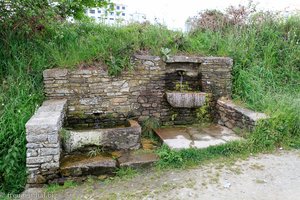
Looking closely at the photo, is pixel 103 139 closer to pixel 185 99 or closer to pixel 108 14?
pixel 185 99

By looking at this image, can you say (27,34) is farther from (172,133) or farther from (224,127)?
(224,127)

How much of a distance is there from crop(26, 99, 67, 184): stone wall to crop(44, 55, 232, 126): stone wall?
137cm

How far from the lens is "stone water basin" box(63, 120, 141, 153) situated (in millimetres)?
3993

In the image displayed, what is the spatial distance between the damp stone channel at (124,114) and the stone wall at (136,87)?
15 millimetres

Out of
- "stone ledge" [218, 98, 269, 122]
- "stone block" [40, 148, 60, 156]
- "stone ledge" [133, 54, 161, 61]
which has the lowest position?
"stone block" [40, 148, 60, 156]

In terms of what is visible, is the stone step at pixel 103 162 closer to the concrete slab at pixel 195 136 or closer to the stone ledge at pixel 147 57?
the concrete slab at pixel 195 136

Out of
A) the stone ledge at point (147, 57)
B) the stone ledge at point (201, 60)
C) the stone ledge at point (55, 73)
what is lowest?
the stone ledge at point (55, 73)

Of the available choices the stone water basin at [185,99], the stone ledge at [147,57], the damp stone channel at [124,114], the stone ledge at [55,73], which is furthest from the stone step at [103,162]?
the stone ledge at [147,57]

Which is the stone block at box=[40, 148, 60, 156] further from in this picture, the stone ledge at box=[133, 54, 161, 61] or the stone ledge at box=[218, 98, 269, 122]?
the stone ledge at box=[218, 98, 269, 122]

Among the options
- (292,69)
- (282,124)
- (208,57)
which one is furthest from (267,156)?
(292,69)

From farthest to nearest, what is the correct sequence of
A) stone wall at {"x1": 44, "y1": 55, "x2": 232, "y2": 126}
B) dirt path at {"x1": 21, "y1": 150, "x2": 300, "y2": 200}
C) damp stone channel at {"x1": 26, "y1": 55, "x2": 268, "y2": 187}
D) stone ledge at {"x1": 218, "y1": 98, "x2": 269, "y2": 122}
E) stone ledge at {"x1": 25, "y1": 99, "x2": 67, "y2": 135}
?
1. stone wall at {"x1": 44, "y1": 55, "x2": 232, "y2": 126}
2. stone ledge at {"x1": 218, "y1": 98, "x2": 269, "y2": 122}
3. damp stone channel at {"x1": 26, "y1": 55, "x2": 268, "y2": 187}
4. stone ledge at {"x1": 25, "y1": 99, "x2": 67, "y2": 135}
5. dirt path at {"x1": 21, "y1": 150, "x2": 300, "y2": 200}

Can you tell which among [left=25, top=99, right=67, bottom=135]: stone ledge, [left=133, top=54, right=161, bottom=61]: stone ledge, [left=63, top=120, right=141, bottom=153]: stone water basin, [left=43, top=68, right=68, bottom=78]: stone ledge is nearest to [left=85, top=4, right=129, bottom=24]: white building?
[left=133, top=54, right=161, bottom=61]: stone ledge

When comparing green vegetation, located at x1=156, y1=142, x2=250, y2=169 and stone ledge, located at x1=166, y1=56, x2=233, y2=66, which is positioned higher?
stone ledge, located at x1=166, y1=56, x2=233, y2=66

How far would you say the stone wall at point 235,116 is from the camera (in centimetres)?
454
